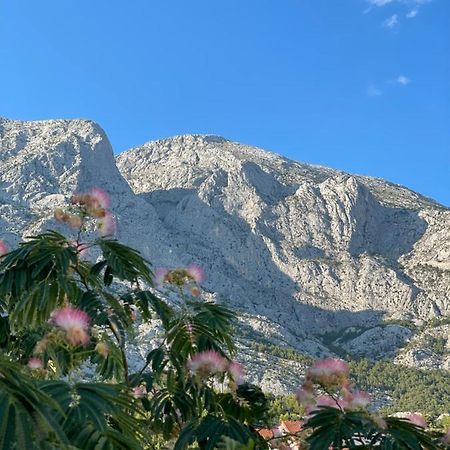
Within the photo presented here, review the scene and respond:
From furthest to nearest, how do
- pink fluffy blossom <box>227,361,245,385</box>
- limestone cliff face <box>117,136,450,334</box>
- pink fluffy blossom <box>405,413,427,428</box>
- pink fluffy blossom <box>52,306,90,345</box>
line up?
limestone cliff face <box>117,136,450,334</box>
pink fluffy blossom <box>227,361,245,385</box>
pink fluffy blossom <box>405,413,427,428</box>
pink fluffy blossom <box>52,306,90,345</box>

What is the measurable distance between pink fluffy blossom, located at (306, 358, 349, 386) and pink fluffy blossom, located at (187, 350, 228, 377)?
20.7 inches

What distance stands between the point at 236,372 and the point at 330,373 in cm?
67

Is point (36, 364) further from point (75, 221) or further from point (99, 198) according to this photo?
point (99, 198)

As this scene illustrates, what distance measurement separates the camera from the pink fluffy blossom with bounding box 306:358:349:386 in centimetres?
324

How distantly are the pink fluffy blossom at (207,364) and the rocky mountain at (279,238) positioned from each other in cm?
11293

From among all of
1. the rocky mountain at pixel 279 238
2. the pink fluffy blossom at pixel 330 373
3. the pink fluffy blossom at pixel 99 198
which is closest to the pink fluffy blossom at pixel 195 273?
the pink fluffy blossom at pixel 99 198

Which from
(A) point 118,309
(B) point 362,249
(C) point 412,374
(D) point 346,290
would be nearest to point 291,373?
(C) point 412,374

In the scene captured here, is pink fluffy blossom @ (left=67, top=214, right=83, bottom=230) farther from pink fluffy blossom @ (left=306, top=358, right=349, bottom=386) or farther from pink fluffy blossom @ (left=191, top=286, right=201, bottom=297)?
pink fluffy blossom @ (left=306, top=358, right=349, bottom=386)

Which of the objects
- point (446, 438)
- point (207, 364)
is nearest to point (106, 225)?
point (207, 364)

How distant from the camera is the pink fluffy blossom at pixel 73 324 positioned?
2.71 meters

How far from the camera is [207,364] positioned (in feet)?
10.7

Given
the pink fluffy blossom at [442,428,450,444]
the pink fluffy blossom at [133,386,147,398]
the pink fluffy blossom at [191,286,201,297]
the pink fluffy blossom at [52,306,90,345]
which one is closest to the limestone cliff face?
the pink fluffy blossom at [133,386,147,398]

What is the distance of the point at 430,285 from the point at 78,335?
134026 mm

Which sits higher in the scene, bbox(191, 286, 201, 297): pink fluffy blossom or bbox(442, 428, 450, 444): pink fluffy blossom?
bbox(191, 286, 201, 297): pink fluffy blossom
